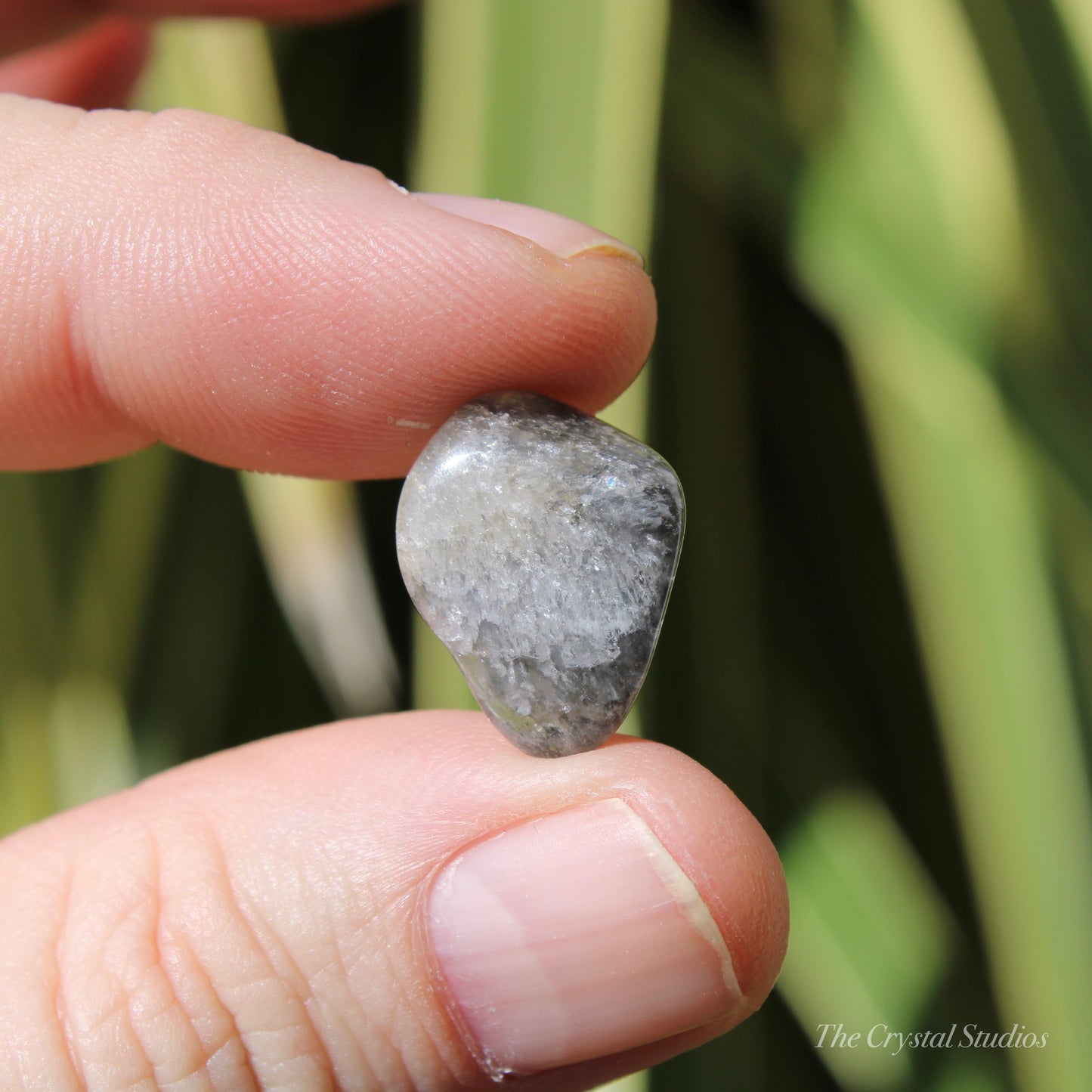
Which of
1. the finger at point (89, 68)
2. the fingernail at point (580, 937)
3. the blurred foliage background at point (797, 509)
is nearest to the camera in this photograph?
the fingernail at point (580, 937)

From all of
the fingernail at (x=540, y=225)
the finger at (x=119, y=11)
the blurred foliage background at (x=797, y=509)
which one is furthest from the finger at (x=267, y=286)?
the finger at (x=119, y=11)

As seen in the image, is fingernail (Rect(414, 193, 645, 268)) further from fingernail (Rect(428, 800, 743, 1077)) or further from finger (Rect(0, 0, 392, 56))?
finger (Rect(0, 0, 392, 56))

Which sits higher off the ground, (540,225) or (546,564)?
(540,225)

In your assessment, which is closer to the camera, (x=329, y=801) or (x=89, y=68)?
(x=329, y=801)

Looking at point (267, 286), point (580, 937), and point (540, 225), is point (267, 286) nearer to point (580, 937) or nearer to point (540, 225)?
point (540, 225)

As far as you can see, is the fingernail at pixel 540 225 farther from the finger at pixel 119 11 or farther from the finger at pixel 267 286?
the finger at pixel 119 11

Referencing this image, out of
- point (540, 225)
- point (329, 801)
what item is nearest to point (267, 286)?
point (540, 225)

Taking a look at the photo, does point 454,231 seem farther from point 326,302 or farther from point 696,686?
point 696,686
